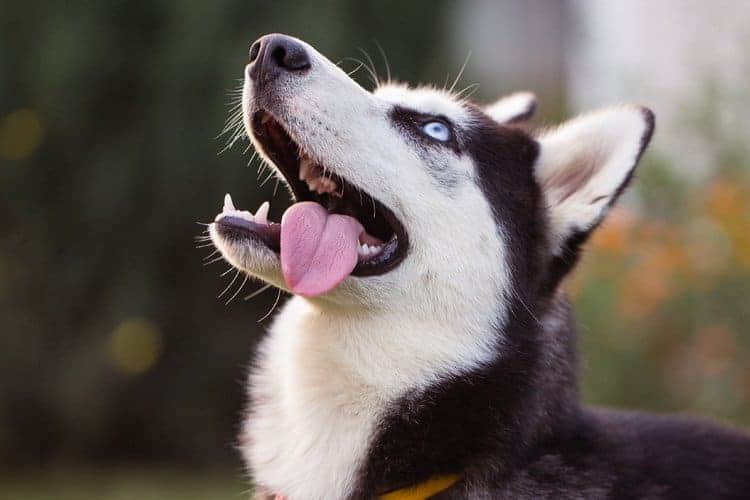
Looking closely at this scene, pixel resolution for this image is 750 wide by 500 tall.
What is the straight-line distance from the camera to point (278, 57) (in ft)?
10.2

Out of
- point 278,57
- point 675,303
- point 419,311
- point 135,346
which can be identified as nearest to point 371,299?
→ point 419,311

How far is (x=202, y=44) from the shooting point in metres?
7.33

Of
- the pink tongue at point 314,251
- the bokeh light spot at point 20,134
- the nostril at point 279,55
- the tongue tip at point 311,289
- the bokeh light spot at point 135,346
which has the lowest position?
the bokeh light spot at point 135,346

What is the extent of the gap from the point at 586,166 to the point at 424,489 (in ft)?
4.09

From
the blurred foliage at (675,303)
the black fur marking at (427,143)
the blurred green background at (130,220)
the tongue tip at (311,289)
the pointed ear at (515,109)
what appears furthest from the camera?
the blurred green background at (130,220)

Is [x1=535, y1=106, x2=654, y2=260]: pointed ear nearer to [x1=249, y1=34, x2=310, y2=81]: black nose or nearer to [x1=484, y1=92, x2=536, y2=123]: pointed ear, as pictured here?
[x1=484, y1=92, x2=536, y2=123]: pointed ear

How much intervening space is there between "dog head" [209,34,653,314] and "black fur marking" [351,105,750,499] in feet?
0.05

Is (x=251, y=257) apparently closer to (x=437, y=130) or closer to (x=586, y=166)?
(x=437, y=130)

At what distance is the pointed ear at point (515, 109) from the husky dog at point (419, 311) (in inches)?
21.2

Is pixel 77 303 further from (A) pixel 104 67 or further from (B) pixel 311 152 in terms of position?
(B) pixel 311 152

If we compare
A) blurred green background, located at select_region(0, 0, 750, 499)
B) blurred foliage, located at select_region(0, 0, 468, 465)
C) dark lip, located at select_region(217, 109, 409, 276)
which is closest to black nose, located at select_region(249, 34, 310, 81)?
dark lip, located at select_region(217, 109, 409, 276)

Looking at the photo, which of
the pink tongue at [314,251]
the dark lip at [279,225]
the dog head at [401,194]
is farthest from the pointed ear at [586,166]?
the pink tongue at [314,251]

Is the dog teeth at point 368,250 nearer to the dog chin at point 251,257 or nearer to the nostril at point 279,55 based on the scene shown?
the dog chin at point 251,257

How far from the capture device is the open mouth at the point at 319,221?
3127 mm
